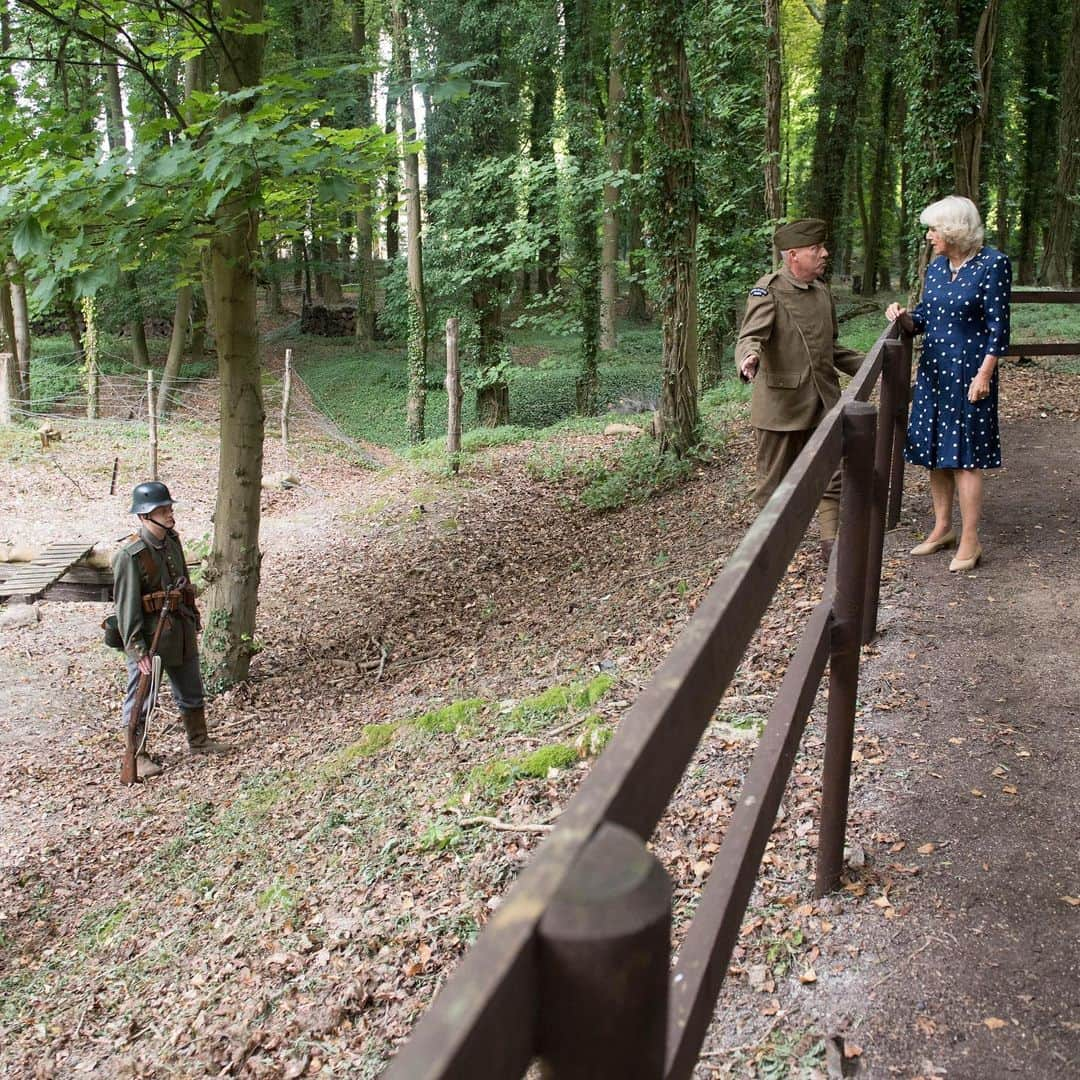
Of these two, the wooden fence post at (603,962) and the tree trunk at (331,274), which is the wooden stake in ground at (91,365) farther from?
the wooden fence post at (603,962)

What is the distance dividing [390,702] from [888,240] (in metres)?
37.5

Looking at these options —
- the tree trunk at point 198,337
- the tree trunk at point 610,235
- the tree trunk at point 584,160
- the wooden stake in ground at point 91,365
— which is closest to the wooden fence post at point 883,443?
the tree trunk at point 584,160

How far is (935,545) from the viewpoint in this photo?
6172 millimetres

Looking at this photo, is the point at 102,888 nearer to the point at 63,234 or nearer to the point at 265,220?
the point at 63,234

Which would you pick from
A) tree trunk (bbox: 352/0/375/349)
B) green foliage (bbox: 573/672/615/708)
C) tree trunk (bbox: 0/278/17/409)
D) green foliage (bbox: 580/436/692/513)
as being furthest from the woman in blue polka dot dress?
tree trunk (bbox: 352/0/375/349)

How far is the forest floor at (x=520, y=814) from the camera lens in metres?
2.92

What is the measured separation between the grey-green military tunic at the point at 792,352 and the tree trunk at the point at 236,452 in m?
4.44

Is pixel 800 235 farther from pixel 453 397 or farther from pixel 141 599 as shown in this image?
pixel 453 397

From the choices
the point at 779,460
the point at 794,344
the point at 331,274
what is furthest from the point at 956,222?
the point at 331,274

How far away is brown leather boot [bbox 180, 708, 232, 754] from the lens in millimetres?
7680

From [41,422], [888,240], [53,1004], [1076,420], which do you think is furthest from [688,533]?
[888,240]

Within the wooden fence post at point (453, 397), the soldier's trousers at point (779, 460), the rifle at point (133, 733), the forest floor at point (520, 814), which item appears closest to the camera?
the forest floor at point (520, 814)

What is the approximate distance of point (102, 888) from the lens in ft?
19.6

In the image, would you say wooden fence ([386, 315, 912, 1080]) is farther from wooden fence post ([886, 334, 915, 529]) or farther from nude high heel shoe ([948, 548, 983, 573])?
nude high heel shoe ([948, 548, 983, 573])
